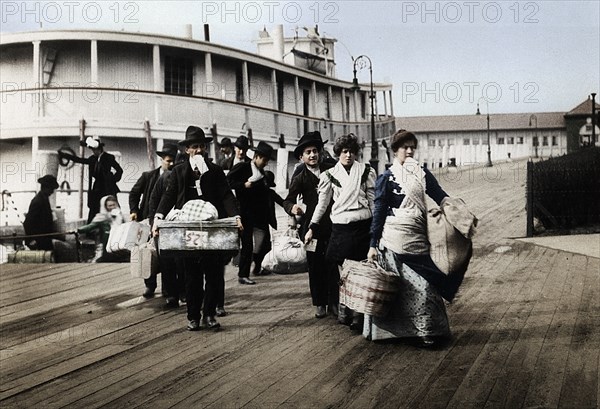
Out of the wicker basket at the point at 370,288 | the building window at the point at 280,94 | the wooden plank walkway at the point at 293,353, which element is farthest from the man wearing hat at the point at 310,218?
the building window at the point at 280,94

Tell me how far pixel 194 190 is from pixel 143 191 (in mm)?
1576

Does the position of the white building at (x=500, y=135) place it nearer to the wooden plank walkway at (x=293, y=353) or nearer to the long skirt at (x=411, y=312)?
the wooden plank walkway at (x=293, y=353)

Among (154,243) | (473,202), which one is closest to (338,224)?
(154,243)

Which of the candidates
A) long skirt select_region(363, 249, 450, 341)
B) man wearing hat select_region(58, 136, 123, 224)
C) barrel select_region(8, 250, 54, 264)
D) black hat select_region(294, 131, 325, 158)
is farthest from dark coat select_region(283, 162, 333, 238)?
barrel select_region(8, 250, 54, 264)

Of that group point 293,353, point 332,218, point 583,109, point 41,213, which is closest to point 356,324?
point 293,353

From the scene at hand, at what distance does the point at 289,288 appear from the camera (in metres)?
6.96

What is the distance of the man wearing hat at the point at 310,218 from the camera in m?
5.45

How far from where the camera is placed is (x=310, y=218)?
5754mm

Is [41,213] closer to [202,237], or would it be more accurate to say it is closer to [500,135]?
[202,237]

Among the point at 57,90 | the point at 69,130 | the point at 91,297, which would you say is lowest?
the point at 91,297

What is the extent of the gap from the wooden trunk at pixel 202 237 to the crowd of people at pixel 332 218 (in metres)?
0.09

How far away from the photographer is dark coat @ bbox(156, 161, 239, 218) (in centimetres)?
529

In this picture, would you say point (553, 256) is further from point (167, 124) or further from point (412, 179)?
point (167, 124)

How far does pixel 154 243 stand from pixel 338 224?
6.84 feet
